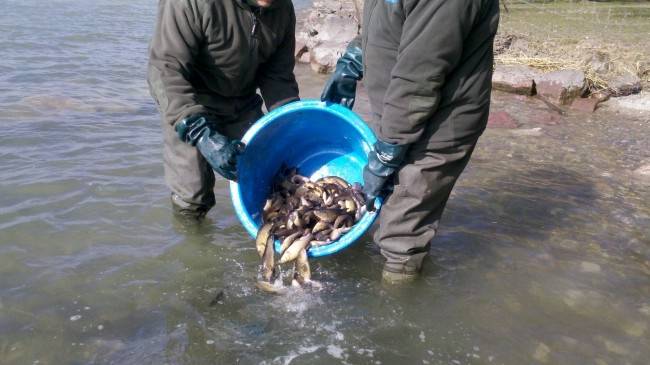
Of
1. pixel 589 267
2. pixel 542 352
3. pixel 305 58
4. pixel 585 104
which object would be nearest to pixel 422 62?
pixel 542 352

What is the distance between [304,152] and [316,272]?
1062mm

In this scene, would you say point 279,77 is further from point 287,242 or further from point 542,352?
point 542,352

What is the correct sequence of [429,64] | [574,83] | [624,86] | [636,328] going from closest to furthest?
[429,64], [636,328], [574,83], [624,86]

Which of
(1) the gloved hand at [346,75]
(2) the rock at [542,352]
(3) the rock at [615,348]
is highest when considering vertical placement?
(1) the gloved hand at [346,75]

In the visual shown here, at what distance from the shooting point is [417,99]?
9.85 ft

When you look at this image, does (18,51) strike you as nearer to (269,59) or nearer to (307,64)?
(307,64)

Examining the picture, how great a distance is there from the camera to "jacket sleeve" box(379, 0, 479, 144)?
110 inches

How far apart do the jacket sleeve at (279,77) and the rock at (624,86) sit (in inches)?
243

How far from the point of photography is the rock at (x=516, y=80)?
344 inches

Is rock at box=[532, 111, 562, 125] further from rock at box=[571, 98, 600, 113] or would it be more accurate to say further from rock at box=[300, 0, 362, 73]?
rock at box=[300, 0, 362, 73]

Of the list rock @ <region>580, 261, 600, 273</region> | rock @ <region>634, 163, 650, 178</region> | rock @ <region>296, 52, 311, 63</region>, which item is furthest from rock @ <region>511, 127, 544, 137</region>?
rock @ <region>296, 52, 311, 63</region>

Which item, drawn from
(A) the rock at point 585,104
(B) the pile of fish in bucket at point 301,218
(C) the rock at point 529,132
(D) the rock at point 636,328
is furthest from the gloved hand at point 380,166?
(A) the rock at point 585,104

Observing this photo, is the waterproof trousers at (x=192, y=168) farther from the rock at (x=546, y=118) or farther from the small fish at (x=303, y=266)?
the rock at (x=546, y=118)

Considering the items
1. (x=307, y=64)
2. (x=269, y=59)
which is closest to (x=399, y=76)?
(x=269, y=59)
